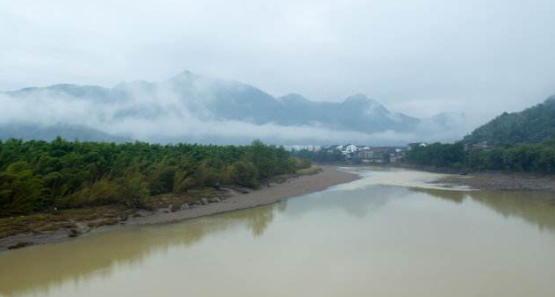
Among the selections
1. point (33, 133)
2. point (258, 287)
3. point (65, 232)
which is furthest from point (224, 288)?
point (33, 133)

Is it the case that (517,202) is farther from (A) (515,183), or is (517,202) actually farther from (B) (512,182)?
(B) (512,182)

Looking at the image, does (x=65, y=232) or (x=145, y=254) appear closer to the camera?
(x=145, y=254)

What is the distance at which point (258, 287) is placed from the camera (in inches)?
544

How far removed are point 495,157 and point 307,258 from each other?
52.0 metres

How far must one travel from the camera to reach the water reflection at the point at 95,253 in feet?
50.0

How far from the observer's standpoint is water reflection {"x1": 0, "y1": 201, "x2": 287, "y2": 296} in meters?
15.2

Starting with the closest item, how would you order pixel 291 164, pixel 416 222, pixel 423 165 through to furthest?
pixel 416 222 < pixel 291 164 < pixel 423 165

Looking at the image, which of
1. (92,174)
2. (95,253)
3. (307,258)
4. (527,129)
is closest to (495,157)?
(527,129)

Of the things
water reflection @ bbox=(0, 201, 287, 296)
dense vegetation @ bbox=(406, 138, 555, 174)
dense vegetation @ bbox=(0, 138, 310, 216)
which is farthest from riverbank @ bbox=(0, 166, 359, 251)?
dense vegetation @ bbox=(406, 138, 555, 174)

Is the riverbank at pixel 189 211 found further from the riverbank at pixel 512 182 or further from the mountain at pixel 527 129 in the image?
the mountain at pixel 527 129

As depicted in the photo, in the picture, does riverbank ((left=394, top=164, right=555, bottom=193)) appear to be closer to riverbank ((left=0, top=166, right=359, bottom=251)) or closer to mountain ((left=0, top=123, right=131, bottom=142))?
riverbank ((left=0, top=166, right=359, bottom=251))

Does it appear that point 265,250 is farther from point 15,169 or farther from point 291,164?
point 291,164

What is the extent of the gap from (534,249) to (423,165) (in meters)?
68.2

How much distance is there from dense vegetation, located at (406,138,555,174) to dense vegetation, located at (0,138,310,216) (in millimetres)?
35832
